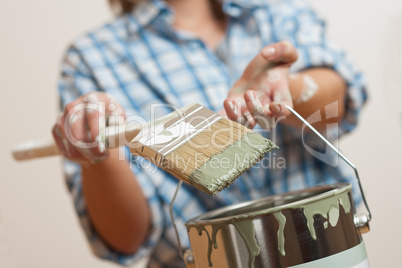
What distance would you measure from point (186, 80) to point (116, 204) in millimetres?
265

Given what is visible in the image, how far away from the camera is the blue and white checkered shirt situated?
33.2 inches

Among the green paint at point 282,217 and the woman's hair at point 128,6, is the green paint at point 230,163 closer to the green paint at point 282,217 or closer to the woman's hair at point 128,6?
the green paint at point 282,217

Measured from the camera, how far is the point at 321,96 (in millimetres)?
Answer: 772

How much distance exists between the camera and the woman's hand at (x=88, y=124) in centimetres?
53

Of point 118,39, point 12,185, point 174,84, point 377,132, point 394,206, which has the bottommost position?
point 394,206

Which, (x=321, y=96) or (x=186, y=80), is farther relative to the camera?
(x=186, y=80)

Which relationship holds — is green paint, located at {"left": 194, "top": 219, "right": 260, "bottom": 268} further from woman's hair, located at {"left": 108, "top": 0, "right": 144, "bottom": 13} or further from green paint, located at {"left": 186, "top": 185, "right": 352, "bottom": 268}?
woman's hair, located at {"left": 108, "top": 0, "right": 144, "bottom": 13}

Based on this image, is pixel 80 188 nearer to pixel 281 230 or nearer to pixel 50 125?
pixel 281 230

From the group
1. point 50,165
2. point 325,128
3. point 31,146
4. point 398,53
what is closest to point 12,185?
point 50,165

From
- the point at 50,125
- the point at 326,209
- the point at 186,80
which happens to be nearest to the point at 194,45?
the point at 186,80

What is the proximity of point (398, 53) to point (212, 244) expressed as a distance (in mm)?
890

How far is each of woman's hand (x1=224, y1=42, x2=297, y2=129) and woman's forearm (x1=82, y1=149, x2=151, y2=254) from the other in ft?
0.90

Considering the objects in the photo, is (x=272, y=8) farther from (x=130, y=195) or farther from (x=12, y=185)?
(x=12, y=185)

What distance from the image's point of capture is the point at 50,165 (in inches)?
58.4
